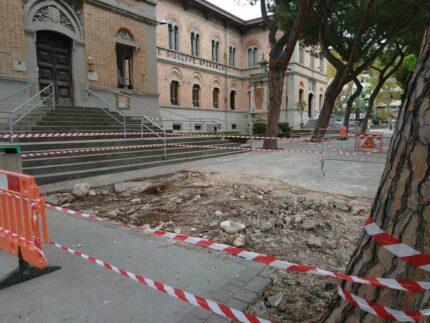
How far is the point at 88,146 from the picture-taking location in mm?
10727

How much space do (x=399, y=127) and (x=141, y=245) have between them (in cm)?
341

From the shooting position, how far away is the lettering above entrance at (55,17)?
12.7 meters

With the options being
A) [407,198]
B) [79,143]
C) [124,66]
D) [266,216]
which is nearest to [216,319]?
[407,198]

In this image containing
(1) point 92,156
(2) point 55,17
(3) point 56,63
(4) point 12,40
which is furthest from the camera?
(3) point 56,63

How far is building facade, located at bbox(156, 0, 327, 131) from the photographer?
26391 millimetres

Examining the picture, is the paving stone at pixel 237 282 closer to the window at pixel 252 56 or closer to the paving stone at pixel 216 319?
the paving stone at pixel 216 319

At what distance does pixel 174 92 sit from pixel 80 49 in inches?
514

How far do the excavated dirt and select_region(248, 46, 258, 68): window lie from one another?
91.8ft

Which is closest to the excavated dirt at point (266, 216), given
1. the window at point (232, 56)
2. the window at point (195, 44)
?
the window at point (195, 44)

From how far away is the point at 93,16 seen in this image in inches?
591

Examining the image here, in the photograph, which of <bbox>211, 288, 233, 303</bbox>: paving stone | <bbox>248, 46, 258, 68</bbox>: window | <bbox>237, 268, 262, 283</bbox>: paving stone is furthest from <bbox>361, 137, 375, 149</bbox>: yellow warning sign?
<bbox>248, 46, 258, 68</bbox>: window

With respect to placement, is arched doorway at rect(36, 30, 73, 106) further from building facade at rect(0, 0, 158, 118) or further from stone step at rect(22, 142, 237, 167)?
stone step at rect(22, 142, 237, 167)

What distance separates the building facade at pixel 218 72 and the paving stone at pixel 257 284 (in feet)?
68.9

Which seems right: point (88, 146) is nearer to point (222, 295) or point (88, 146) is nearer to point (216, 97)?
point (222, 295)
